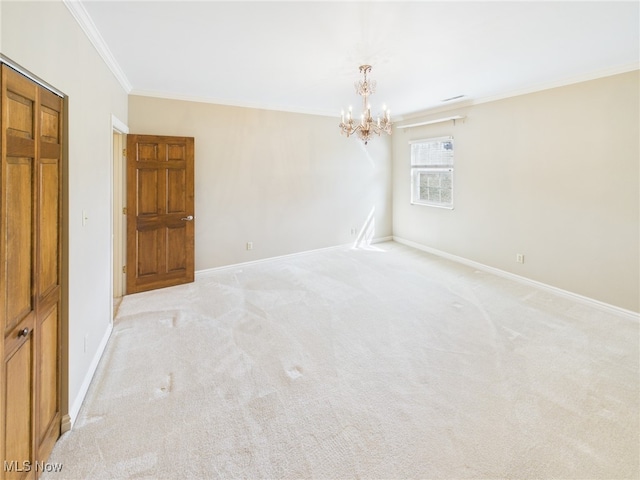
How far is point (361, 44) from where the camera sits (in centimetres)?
285

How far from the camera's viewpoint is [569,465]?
1.68m

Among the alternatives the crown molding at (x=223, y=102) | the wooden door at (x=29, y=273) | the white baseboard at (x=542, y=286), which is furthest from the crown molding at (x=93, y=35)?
the white baseboard at (x=542, y=286)

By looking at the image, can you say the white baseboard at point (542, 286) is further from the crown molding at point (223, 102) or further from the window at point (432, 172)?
the crown molding at point (223, 102)

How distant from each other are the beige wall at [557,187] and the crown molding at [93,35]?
490cm

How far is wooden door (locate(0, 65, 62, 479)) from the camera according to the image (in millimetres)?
1304

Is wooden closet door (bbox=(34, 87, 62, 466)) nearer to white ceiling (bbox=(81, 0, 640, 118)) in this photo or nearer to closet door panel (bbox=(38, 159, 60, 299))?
closet door panel (bbox=(38, 159, 60, 299))

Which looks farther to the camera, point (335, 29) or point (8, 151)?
point (335, 29)

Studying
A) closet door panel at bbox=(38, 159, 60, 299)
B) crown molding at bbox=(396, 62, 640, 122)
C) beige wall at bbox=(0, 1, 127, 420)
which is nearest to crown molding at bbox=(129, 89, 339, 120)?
beige wall at bbox=(0, 1, 127, 420)

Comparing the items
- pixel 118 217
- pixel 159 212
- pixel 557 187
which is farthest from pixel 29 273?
pixel 557 187

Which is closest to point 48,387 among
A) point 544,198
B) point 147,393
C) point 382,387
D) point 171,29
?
point 147,393

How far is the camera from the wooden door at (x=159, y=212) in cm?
409

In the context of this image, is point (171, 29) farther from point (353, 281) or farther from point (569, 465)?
point (569, 465)

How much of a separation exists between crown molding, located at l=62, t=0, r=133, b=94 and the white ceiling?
1.8 inches

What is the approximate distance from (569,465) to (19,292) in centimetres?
287
